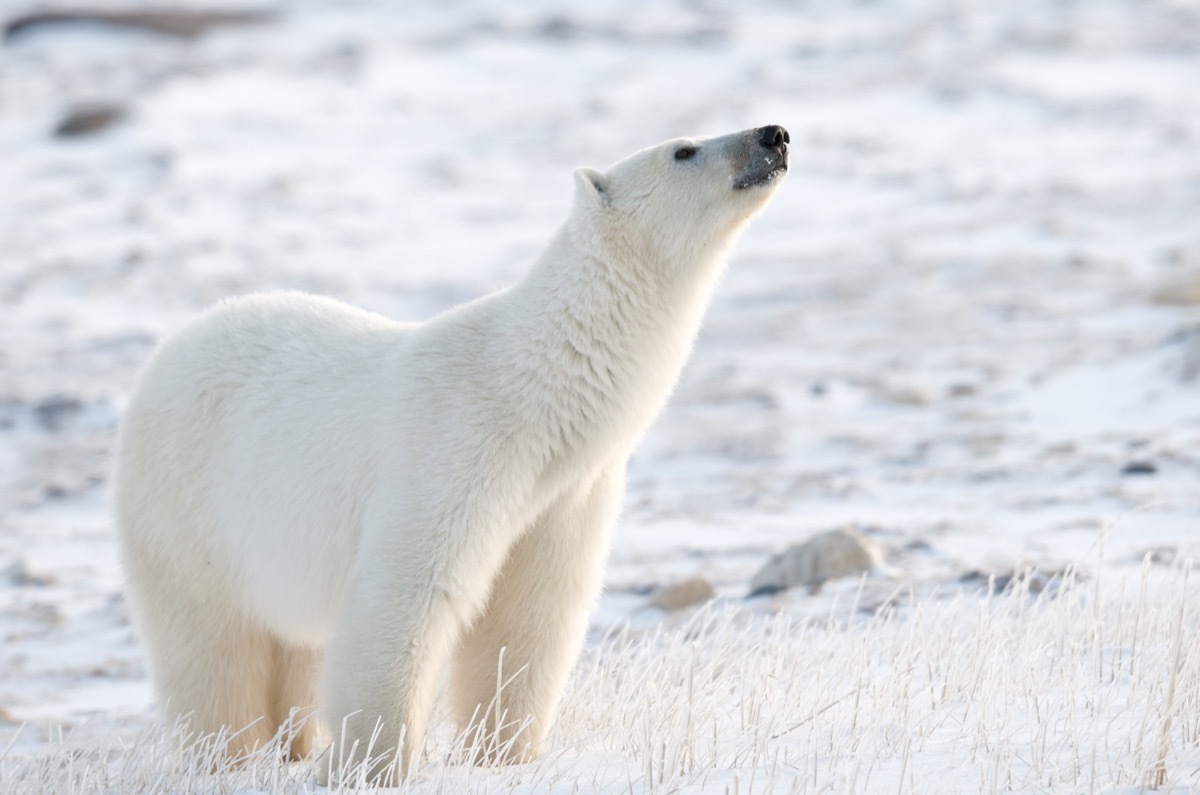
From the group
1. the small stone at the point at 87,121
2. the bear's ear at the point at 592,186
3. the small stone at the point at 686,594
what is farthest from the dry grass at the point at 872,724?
the small stone at the point at 87,121

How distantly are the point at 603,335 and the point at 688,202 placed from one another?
46 centimetres

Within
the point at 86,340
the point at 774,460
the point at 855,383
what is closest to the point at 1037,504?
the point at 774,460

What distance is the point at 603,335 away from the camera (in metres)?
3.66

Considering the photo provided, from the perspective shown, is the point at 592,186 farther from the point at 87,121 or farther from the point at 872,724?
the point at 87,121

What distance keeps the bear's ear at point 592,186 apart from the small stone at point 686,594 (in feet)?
8.83

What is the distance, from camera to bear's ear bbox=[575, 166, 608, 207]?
3809 mm

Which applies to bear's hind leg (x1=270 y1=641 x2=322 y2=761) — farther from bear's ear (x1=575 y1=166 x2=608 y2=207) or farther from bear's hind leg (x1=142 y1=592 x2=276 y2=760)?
bear's ear (x1=575 y1=166 x2=608 y2=207)

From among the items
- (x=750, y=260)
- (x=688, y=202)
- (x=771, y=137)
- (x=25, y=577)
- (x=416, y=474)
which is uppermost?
(x=771, y=137)

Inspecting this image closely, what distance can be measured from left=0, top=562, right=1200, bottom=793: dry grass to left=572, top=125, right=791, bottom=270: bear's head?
1105 millimetres

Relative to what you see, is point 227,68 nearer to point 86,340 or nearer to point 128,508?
point 86,340

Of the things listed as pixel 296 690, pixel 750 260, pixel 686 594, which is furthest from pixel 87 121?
pixel 296 690

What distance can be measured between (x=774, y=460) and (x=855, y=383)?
1.98 meters

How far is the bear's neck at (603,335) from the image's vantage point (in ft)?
11.9

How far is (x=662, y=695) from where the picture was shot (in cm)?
381
